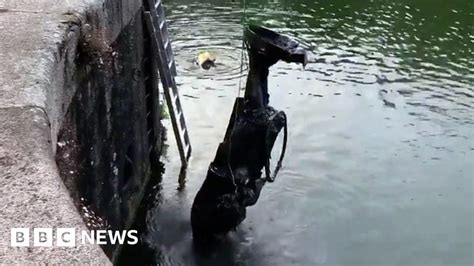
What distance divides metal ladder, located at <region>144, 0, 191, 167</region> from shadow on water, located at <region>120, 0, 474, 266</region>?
1.78 ft

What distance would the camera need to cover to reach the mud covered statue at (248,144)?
687cm

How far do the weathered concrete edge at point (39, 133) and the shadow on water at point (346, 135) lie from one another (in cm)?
298

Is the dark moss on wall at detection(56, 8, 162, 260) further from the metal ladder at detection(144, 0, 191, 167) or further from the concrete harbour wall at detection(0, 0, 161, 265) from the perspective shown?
the metal ladder at detection(144, 0, 191, 167)

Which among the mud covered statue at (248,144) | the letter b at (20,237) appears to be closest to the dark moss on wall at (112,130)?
the mud covered statue at (248,144)

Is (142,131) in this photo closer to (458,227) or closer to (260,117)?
(260,117)

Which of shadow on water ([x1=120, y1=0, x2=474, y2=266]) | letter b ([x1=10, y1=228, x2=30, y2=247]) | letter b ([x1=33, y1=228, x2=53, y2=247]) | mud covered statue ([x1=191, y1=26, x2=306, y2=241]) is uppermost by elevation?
letter b ([x1=33, y1=228, x2=53, y2=247])

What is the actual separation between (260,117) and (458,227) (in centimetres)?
280

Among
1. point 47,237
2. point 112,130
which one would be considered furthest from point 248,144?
point 47,237

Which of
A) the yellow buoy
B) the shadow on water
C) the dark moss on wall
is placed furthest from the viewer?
the yellow buoy

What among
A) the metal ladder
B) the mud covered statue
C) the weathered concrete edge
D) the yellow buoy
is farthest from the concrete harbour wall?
the yellow buoy

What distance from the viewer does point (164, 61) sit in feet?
27.1

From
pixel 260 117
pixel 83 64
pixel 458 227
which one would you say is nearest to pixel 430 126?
pixel 458 227

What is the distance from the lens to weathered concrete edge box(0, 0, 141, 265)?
260 centimetres

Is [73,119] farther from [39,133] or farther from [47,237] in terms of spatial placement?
[47,237]
